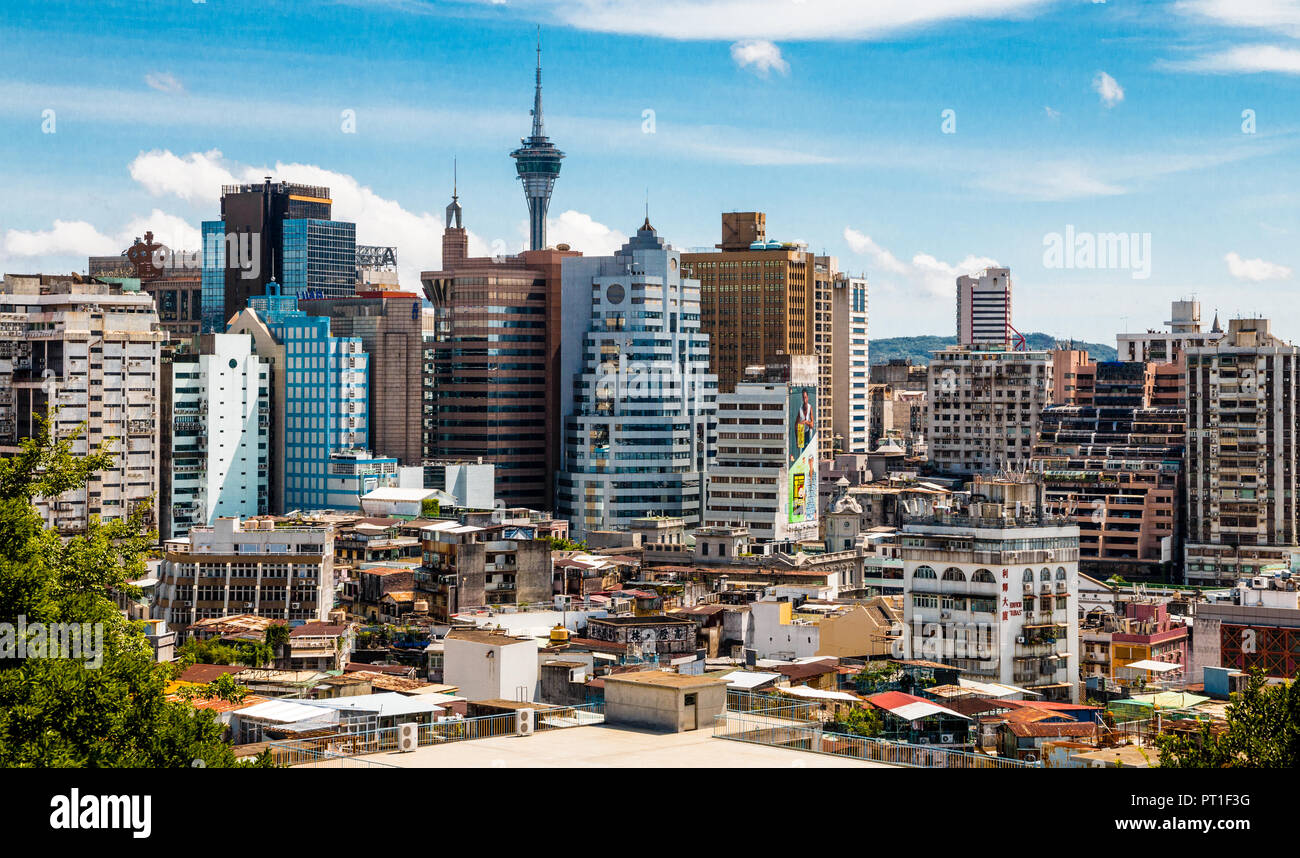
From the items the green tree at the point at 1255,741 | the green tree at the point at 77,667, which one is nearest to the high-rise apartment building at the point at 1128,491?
the green tree at the point at 1255,741

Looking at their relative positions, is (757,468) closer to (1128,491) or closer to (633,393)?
(633,393)

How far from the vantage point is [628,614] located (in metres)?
79.6

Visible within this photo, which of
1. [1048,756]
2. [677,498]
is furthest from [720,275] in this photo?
[1048,756]

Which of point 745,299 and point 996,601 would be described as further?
point 745,299

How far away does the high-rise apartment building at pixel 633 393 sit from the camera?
152 m

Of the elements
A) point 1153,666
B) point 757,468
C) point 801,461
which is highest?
point 801,461

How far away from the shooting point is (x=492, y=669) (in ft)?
186

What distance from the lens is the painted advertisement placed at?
462ft

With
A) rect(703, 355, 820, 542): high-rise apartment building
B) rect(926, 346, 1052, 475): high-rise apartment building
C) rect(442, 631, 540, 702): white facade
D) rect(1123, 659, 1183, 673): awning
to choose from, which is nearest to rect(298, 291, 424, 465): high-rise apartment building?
rect(703, 355, 820, 542): high-rise apartment building

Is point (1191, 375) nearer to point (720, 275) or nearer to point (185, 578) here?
point (720, 275)

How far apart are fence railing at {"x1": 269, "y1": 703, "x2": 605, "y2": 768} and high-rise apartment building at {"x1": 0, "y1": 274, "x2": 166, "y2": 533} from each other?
303 ft

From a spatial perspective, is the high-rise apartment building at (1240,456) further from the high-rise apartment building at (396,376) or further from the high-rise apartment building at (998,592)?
the high-rise apartment building at (998,592)

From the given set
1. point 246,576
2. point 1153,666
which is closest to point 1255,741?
point 1153,666

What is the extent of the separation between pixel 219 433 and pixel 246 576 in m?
61.4
